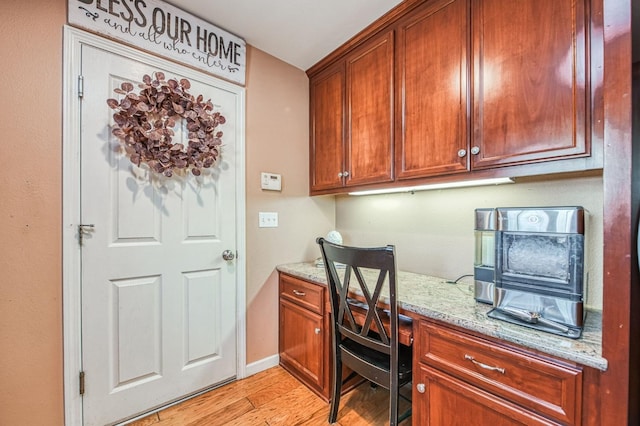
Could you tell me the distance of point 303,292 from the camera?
6.23 feet

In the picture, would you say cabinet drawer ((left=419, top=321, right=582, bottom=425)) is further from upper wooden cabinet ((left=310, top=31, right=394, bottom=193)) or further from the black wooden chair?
upper wooden cabinet ((left=310, top=31, right=394, bottom=193))

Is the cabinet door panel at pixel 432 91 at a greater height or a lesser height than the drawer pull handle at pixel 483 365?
greater

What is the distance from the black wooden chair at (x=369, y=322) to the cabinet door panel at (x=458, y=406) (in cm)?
11

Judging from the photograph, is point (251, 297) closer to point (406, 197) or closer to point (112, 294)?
point (112, 294)

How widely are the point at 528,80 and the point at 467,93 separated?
0.80ft

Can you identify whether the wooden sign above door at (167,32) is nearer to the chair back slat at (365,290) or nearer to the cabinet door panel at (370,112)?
the cabinet door panel at (370,112)

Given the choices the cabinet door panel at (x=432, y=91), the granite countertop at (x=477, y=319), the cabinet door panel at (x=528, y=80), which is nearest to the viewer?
the granite countertop at (x=477, y=319)

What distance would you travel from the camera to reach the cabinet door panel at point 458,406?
93 cm

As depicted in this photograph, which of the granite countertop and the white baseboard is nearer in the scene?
the granite countertop

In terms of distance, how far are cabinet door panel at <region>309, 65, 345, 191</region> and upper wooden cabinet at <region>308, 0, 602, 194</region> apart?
0.05ft

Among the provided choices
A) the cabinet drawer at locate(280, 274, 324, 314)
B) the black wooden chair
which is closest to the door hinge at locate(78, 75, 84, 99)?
the black wooden chair

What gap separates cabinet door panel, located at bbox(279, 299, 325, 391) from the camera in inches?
68.9

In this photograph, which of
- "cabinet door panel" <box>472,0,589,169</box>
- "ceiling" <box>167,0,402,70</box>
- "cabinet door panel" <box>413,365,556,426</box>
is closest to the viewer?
"cabinet door panel" <box>413,365,556,426</box>

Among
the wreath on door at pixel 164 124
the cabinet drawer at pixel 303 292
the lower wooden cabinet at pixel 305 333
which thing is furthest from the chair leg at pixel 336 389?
the wreath on door at pixel 164 124
